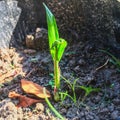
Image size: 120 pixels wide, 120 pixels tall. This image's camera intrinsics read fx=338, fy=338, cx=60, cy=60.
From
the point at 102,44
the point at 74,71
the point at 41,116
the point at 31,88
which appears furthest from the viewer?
the point at 102,44

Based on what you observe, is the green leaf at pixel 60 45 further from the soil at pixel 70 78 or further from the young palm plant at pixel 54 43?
the soil at pixel 70 78

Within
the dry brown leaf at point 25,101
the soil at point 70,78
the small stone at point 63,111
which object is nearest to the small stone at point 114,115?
the soil at point 70,78

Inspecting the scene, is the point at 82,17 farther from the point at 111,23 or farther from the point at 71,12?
the point at 111,23

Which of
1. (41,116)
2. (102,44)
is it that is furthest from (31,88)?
(102,44)

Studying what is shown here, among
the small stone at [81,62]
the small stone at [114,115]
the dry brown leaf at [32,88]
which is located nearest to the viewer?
the small stone at [114,115]

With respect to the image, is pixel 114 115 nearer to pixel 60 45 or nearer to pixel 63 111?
pixel 63 111
